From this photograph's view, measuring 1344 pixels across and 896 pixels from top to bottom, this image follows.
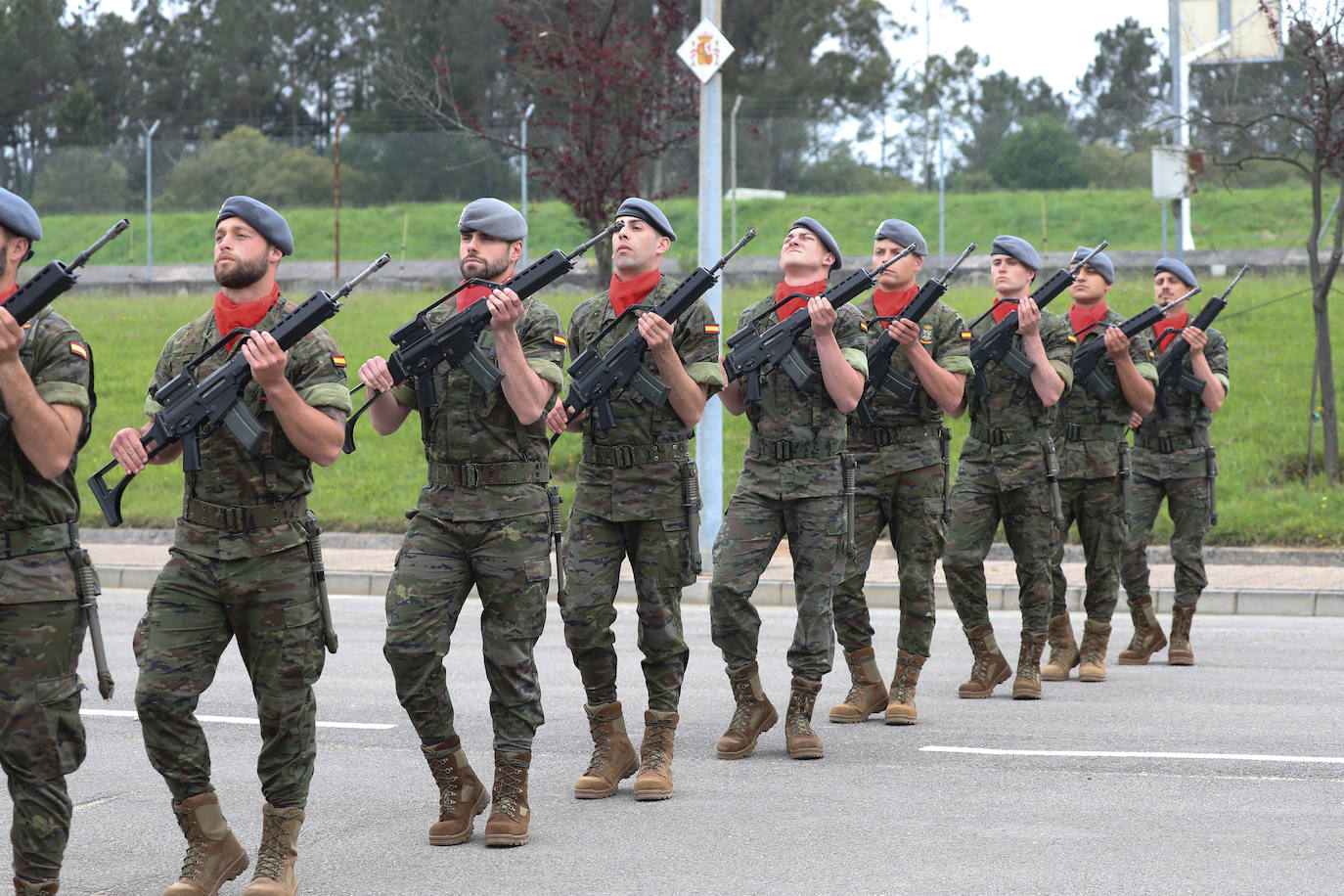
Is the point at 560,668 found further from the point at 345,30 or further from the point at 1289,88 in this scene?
the point at 345,30

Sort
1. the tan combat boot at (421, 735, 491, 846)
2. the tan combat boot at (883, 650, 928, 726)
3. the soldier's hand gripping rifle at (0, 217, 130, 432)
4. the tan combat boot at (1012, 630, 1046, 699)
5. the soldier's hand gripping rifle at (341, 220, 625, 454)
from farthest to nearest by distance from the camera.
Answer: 1. the tan combat boot at (1012, 630, 1046, 699)
2. the tan combat boot at (883, 650, 928, 726)
3. the tan combat boot at (421, 735, 491, 846)
4. the soldier's hand gripping rifle at (341, 220, 625, 454)
5. the soldier's hand gripping rifle at (0, 217, 130, 432)

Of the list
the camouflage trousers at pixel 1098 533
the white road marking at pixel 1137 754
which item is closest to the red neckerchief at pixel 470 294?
the white road marking at pixel 1137 754

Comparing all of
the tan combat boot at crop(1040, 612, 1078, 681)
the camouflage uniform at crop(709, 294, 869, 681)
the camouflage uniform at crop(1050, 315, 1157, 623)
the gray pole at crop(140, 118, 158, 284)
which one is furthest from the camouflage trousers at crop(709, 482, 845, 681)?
the gray pole at crop(140, 118, 158, 284)

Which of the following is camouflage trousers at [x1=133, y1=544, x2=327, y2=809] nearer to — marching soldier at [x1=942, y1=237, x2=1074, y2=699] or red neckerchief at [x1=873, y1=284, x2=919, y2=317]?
red neckerchief at [x1=873, y1=284, x2=919, y2=317]

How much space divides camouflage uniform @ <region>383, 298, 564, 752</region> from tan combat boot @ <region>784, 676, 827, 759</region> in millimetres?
1710

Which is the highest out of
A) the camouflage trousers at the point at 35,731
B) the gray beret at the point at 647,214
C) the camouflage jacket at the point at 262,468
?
the gray beret at the point at 647,214

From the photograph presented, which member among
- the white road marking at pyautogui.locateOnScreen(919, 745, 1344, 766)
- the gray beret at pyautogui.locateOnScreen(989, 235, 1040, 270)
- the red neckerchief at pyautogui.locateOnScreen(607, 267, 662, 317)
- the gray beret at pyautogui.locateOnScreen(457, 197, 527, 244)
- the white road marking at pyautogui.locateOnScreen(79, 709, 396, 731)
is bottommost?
the white road marking at pyautogui.locateOnScreen(79, 709, 396, 731)

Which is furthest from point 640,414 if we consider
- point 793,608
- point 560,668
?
point 793,608

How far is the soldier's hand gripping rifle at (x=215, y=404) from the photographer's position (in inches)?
190

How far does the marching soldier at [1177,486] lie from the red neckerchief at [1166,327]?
0.01m

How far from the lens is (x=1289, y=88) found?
17625 millimetres

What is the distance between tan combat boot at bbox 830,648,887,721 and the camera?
7.96 meters

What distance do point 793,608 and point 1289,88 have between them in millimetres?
9333

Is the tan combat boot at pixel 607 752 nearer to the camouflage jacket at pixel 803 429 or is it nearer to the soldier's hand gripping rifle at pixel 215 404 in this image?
the camouflage jacket at pixel 803 429
